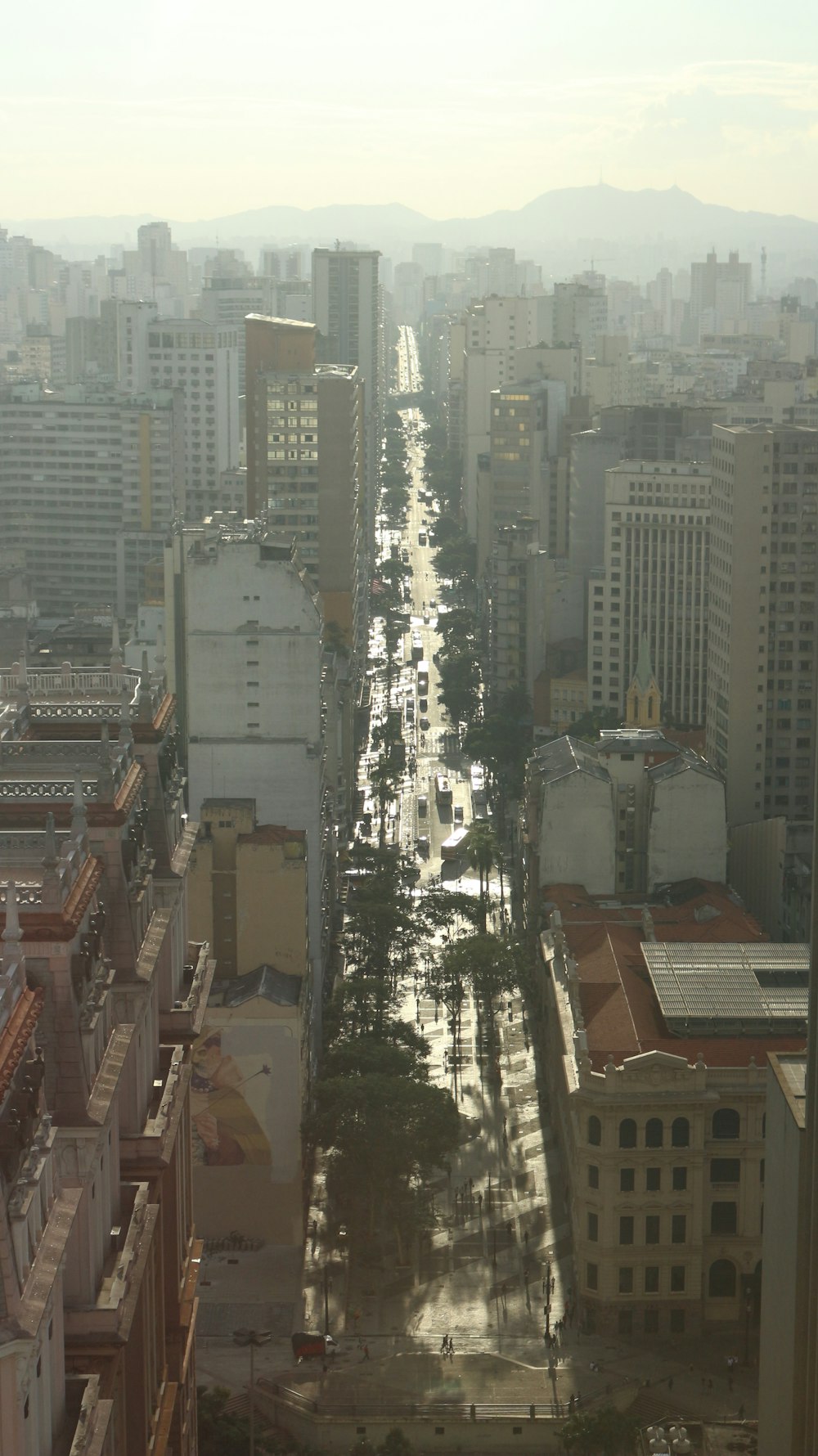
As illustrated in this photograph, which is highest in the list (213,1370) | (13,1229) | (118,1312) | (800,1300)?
(13,1229)

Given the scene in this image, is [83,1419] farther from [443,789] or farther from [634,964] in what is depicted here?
[443,789]

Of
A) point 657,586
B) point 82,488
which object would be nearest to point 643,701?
point 657,586

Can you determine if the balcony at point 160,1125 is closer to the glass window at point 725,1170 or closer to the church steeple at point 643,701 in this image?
the glass window at point 725,1170

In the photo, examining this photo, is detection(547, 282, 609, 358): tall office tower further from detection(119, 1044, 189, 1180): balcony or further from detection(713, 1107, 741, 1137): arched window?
detection(119, 1044, 189, 1180): balcony

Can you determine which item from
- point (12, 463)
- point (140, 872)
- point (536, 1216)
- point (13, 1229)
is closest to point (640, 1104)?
point (536, 1216)

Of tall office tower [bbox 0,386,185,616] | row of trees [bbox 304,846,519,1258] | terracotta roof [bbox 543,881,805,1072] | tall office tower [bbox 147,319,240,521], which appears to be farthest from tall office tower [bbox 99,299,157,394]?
terracotta roof [bbox 543,881,805,1072]

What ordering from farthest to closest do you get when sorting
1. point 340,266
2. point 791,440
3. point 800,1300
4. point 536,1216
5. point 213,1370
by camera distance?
point 340,266 < point 791,440 < point 536,1216 < point 213,1370 < point 800,1300

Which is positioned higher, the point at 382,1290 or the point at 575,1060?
the point at 575,1060

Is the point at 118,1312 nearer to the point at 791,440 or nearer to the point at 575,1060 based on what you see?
the point at 575,1060
